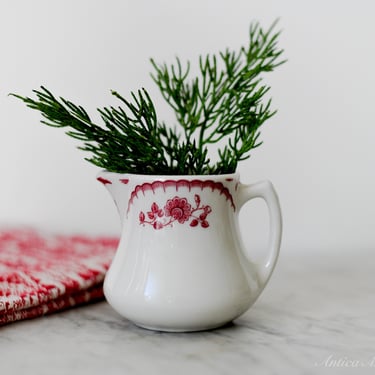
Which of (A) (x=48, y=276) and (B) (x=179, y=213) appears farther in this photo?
(A) (x=48, y=276)

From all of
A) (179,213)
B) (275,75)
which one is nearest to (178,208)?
(179,213)

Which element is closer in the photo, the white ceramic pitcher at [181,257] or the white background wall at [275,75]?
the white ceramic pitcher at [181,257]

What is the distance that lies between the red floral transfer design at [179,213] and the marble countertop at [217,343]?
0.37ft

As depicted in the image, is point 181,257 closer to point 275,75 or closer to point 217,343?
point 217,343

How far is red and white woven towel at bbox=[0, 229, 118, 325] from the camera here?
2.39ft

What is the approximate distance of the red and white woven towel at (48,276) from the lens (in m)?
0.73

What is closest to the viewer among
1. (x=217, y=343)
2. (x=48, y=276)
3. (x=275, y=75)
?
(x=217, y=343)

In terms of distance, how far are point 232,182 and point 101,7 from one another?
74cm

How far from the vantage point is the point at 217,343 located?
657 mm

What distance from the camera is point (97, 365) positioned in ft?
1.99

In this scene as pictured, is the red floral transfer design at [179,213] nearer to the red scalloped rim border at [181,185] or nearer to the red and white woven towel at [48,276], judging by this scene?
the red scalloped rim border at [181,185]

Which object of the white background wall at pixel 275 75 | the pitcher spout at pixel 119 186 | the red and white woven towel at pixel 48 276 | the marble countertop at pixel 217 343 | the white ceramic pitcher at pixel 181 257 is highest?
the white background wall at pixel 275 75

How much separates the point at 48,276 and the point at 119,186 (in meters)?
0.17

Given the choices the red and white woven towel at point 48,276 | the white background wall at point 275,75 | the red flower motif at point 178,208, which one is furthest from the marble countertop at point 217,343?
the white background wall at point 275,75
